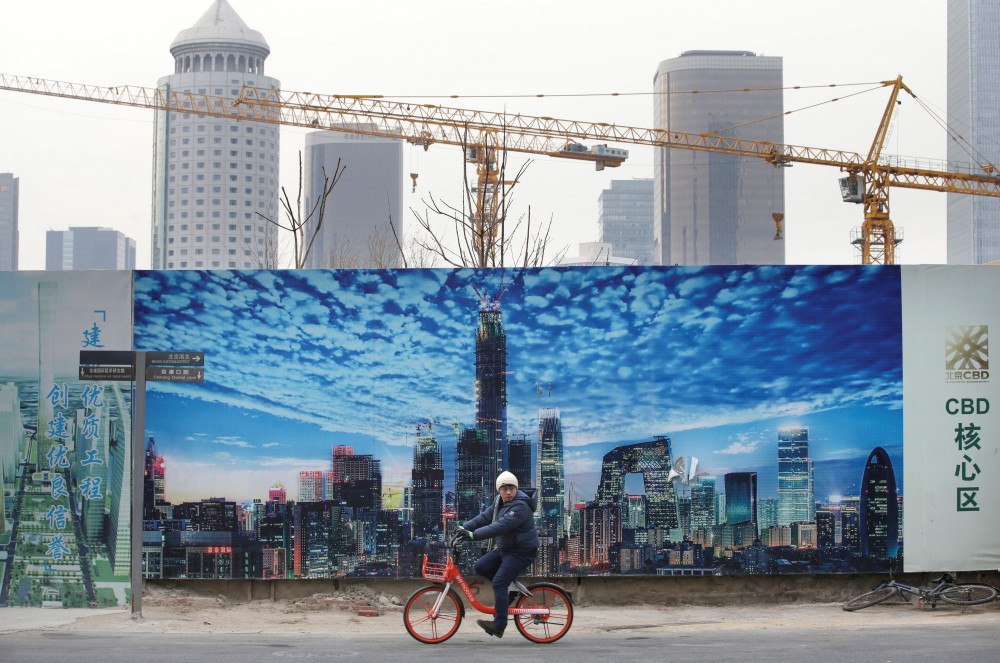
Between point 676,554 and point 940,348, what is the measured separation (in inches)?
146

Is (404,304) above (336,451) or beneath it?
above

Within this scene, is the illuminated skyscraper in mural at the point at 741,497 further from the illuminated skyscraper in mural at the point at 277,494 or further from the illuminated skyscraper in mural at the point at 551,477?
the illuminated skyscraper in mural at the point at 277,494

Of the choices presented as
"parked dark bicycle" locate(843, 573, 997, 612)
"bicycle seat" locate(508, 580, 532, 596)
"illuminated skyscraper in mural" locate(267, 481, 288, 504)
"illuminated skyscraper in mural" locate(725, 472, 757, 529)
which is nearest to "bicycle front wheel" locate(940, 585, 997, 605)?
"parked dark bicycle" locate(843, 573, 997, 612)

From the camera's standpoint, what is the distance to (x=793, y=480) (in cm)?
1316

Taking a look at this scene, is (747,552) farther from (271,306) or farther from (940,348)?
(271,306)

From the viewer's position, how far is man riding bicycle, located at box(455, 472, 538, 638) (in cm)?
1093

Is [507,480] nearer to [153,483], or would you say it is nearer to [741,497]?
[741,497]

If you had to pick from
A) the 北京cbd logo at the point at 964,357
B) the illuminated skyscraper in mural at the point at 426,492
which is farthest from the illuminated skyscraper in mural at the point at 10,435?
the 北京cbd logo at the point at 964,357

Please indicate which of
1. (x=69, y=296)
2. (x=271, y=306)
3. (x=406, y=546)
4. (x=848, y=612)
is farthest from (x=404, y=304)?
(x=848, y=612)

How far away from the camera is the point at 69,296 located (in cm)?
1303

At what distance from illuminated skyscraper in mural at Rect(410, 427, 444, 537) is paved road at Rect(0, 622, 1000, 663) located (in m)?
1.60

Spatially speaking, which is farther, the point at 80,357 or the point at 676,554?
the point at 676,554

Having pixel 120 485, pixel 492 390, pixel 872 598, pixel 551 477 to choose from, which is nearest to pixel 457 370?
pixel 492 390

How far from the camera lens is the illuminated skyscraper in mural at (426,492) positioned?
1303cm
